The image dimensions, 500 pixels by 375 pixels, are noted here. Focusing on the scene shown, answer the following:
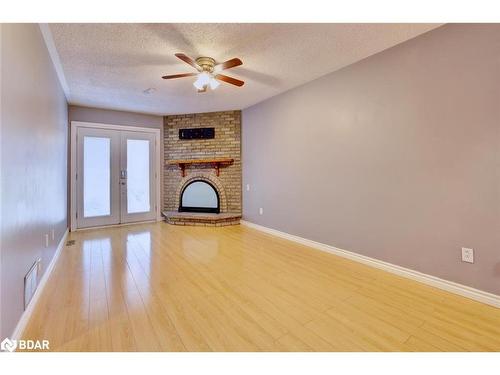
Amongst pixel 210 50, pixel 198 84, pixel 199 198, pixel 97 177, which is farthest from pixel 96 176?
pixel 210 50

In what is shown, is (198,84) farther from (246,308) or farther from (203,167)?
(203,167)

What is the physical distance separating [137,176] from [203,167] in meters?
1.42

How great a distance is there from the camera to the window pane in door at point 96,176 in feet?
15.0

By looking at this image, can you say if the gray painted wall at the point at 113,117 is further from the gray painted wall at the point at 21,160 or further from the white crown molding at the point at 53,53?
the gray painted wall at the point at 21,160

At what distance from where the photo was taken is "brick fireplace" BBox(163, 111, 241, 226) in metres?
5.08

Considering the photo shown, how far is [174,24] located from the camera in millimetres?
2107

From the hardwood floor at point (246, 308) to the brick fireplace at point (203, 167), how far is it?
6.93 ft

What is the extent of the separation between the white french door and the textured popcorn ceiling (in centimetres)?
109

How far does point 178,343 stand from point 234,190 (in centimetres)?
380

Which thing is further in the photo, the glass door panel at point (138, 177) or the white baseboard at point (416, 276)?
the glass door panel at point (138, 177)

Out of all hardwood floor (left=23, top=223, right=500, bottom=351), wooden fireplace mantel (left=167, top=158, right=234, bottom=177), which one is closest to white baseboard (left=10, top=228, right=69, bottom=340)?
hardwood floor (left=23, top=223, right=500, bottom=351)

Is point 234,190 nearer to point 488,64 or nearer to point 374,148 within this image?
point 374,148

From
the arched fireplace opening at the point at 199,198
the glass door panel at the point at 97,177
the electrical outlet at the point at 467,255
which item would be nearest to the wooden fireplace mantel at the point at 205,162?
the arched fireplace opening at the point at 199,198

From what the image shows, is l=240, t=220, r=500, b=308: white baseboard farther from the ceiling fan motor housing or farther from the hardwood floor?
the ceiling fan motor housing
